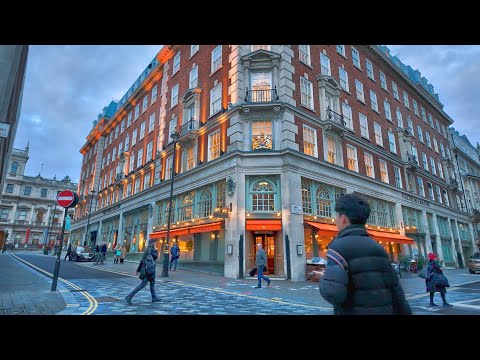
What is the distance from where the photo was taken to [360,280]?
6.15 ft

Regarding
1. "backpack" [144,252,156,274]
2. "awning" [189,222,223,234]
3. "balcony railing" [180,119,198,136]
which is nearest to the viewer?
A: "backpack" [144,252,156,274]

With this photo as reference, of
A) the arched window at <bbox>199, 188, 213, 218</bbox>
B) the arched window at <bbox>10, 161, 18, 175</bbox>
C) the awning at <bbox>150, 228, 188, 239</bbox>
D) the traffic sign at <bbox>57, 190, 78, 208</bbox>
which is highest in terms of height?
the arched window at <bbox>10, 161, 18, 175</bbox>

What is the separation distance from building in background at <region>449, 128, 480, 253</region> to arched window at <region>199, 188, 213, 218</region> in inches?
1245

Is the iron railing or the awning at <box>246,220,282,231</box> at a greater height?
the iron railing

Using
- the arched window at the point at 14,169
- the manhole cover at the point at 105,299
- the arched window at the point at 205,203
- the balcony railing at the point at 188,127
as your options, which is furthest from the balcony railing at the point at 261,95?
the arched window at the point at 14,169

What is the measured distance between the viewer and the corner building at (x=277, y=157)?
53.9 feet

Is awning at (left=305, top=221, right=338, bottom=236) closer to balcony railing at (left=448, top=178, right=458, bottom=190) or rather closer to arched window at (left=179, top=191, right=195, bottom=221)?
arched window at (left=179, top=191, right=195, bottom=221)

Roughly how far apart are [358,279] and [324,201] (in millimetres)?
17393

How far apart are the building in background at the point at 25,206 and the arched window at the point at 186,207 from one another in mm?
51441

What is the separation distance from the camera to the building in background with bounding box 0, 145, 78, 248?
2365 inches

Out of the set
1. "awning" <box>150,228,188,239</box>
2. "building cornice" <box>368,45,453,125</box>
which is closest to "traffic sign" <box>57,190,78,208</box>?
"awning" <box>150,228,188,239</box>
